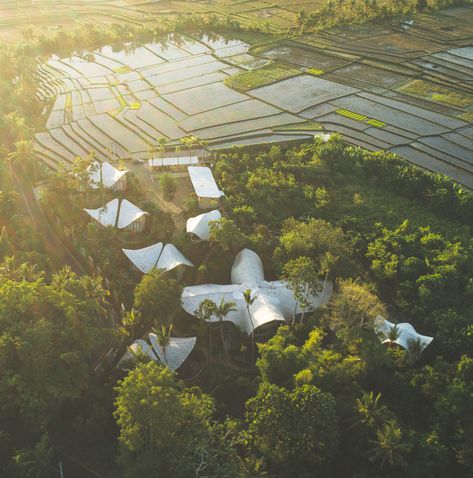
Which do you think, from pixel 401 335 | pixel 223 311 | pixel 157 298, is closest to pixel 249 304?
pixel 223 311

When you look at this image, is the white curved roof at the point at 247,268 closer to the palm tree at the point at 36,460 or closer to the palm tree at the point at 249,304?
the palm tree at the point at 249,304

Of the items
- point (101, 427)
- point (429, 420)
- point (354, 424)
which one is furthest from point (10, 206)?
point (429, 420)

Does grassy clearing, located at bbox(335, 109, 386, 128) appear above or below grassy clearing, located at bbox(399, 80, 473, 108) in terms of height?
below

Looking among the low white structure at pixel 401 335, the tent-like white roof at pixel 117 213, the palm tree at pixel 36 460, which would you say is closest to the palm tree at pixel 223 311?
the low white structure at pixel 401 335

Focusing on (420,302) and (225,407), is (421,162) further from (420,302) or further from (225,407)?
(225,407)

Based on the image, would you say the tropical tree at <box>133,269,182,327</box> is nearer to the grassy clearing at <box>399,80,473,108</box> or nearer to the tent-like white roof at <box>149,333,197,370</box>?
the tent-like white roof at <box>149,333,197,370</box>

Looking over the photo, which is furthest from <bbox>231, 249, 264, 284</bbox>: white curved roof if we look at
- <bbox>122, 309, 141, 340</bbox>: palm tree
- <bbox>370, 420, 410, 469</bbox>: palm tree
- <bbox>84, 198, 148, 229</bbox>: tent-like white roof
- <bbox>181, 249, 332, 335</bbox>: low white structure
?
<bbox>370, 420, 410, 469</bbox>: palm tree
